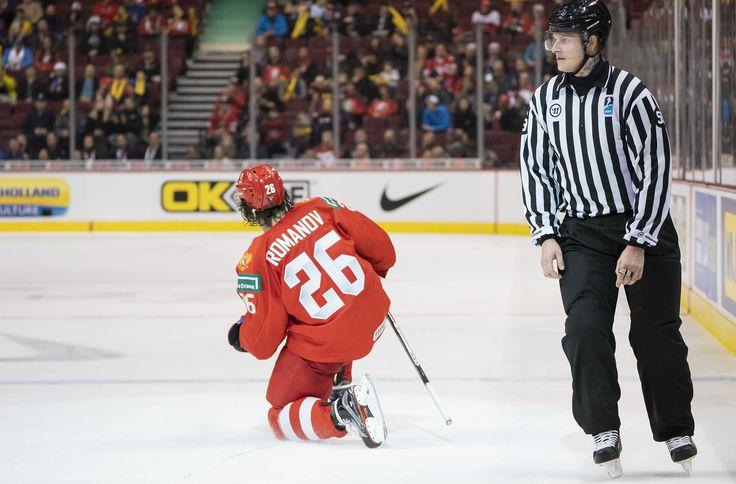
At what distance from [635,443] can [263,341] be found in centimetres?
118

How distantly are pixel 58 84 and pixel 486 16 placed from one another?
5.36 m

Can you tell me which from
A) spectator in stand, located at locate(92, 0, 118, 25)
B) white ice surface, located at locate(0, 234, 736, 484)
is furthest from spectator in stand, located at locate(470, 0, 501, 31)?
white ice surface, located at locate(0, 234, 736, 484)

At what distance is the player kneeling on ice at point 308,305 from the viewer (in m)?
3.70

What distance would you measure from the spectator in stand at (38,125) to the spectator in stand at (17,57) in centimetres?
112

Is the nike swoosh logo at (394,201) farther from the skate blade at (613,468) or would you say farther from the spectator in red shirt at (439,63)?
the skate blade at (613,468)

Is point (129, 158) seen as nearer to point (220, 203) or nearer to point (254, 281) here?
point (220, 203)

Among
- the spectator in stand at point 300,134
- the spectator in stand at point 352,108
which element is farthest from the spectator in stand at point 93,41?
the spectator in stand at point 352,108

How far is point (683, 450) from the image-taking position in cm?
326

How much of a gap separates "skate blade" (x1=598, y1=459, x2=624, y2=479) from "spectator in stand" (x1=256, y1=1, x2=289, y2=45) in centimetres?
1310

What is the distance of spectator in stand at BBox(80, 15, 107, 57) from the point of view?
50.5 feet

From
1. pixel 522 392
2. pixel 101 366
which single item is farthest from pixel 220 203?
pixel 522 392

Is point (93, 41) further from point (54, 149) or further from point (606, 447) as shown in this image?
point (606, 447)

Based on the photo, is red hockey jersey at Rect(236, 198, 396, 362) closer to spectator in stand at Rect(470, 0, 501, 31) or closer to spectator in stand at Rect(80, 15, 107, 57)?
spectator in stand at Rect(470, 0, 501, 31)

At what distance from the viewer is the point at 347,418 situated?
3.70 metres
